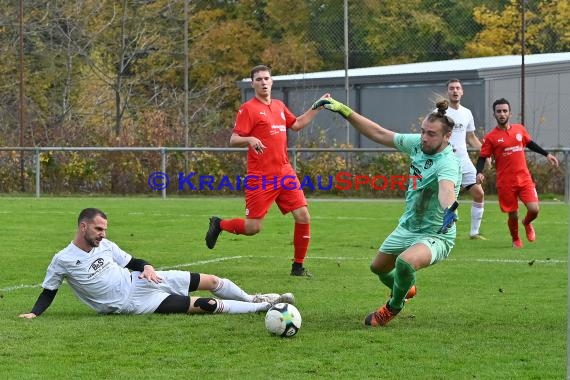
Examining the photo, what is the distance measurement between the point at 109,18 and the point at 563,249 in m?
24.9

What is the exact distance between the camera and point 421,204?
8.97m

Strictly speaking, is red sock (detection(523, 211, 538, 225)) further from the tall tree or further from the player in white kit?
the tall tree

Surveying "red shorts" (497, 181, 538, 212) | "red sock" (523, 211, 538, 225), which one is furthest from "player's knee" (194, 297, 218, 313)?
"red sock" (523, 211, 538, 225)

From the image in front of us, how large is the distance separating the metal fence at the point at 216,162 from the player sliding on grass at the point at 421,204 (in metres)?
17.0

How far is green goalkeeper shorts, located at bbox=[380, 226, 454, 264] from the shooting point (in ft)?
29.0

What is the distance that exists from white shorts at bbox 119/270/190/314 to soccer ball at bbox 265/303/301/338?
1.31m

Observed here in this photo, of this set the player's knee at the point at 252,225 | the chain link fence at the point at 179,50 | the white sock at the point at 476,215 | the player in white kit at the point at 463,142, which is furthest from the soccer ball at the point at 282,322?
the chain link fence at the point at 179,50

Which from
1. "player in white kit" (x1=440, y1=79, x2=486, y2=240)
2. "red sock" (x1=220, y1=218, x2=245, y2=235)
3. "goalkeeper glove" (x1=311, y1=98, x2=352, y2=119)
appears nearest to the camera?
"goalkeeper glove" (x1=311, y1=98, x2=352, y2=119)

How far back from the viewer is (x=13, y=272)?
12.7m

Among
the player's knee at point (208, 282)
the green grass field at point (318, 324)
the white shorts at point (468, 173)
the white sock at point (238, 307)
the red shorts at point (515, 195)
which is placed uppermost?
the white shorts at point (468, 173)

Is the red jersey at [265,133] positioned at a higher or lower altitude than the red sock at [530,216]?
higher

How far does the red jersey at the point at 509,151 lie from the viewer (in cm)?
1576

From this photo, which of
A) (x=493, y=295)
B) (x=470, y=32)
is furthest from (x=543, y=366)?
(x=470, y=32)

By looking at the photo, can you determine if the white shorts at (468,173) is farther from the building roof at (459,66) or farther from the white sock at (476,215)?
the building roof at (459,66)
